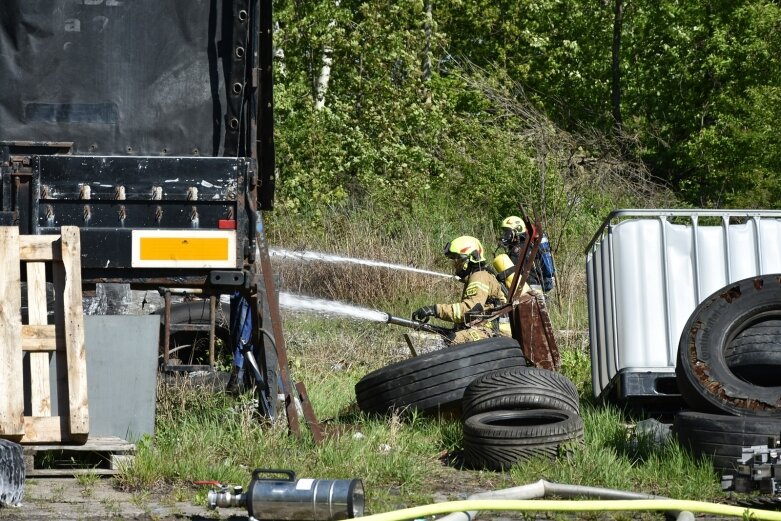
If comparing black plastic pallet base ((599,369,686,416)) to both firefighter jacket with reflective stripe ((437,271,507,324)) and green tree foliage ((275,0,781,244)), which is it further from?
green tree foliage ((275,0,781,244))

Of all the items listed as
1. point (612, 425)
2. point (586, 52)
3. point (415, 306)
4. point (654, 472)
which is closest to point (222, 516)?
point (654, 472)

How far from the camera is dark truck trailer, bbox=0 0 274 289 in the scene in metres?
7.12

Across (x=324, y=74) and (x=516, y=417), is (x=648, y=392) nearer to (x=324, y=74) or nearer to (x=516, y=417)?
(x=516, y=417)

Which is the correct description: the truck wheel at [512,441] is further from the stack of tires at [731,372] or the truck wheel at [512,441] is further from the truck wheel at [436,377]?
the truck wheel at [436,377]

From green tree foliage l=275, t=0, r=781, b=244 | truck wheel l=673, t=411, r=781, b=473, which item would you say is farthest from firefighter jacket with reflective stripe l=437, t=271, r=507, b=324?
green tree foliage l=275, t=0, r=781, b=244

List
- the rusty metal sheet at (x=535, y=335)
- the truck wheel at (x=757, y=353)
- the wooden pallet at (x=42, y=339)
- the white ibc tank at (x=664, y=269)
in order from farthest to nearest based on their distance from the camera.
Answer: the rusty metal sheet at (x=535, y=335), the white ibc tank at (x=664, y=269), the truck wheel at (x=757, y=353), the wooden pallet at (x=42, y=339)

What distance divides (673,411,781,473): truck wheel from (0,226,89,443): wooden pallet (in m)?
3.37

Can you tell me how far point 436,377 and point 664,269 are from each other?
1.85 metres

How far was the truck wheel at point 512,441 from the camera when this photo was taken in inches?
274

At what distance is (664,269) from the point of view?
857 cm

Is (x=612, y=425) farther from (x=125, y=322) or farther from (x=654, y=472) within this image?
(x=125, y=322)

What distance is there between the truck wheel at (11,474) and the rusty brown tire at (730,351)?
3737mm

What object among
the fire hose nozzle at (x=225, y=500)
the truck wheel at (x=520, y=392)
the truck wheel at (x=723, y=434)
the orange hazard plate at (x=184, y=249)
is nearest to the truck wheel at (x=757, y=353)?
the truck wheel at (x=723, y=434)

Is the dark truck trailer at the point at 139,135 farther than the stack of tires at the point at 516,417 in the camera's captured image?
Yes
